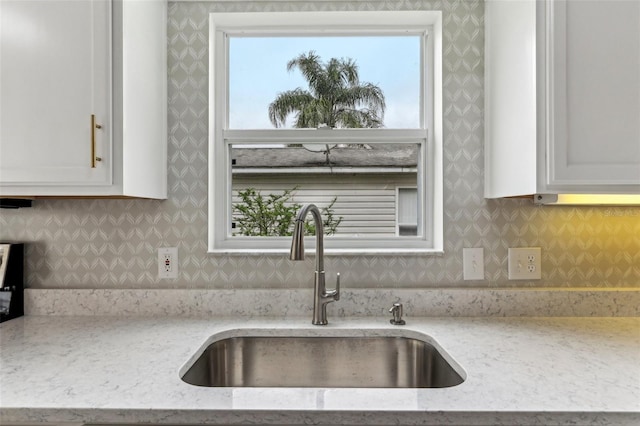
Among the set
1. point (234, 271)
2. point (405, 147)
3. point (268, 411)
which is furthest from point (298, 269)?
point (268, 411)

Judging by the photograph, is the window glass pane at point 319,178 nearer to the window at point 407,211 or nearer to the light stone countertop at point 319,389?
the window at point 407,211

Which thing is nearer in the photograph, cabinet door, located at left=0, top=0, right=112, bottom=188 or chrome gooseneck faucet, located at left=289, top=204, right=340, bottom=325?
cabinet door, located at left=0, top=0, right=112, bottom=188

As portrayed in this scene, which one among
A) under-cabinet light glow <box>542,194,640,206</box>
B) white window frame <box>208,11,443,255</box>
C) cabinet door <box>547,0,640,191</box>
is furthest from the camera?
white window frame <box>208,11,443,255</box>

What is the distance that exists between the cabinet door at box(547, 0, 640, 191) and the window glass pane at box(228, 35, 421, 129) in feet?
1.99

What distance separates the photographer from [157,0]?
155 cm

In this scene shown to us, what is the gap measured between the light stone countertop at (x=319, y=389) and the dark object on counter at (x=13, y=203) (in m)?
0.42

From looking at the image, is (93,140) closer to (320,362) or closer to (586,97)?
(320,362)

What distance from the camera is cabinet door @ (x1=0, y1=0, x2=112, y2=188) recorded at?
128 centimetres

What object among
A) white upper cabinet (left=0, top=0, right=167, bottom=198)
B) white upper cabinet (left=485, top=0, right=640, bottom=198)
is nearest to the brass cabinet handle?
white upper cabinet (left=0, top=0, right=167, bottom=198)

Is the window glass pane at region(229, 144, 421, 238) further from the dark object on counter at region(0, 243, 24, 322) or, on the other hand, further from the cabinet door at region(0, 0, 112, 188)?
the dark object on counter at region(0, 243, 24, 322)

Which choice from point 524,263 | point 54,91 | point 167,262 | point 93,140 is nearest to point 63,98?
point 54,91

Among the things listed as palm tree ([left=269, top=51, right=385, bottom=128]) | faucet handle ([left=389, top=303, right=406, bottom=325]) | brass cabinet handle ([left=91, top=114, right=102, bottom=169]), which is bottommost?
faucet handle ([left=389, top=303, right=406, bottom=325])

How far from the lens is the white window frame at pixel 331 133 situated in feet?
5.52

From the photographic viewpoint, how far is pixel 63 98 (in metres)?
1.29
